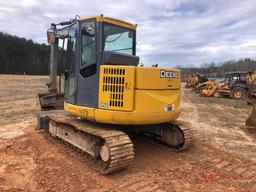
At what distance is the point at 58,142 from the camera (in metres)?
6.80

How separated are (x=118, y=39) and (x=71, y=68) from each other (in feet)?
3.90

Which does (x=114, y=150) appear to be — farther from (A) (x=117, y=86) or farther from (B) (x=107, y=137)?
(A) (x=117, y=86)

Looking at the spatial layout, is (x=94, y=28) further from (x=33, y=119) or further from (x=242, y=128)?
(x=242, y=128)

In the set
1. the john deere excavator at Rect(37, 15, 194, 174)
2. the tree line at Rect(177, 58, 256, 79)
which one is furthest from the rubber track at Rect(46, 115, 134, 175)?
the tree line at Rect(177, 58, 256, 79)

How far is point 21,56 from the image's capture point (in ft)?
184

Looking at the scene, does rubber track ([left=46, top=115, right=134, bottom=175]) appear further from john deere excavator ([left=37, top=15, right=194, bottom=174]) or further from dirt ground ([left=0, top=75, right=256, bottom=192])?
dirt ground ([left=0, top=75, right=256, bottom=192])

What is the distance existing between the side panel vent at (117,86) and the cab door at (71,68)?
0.97 m

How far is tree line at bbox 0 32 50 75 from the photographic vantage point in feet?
175

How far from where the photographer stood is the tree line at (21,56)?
5347 cm

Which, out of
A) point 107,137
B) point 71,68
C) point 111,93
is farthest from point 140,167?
point 71,68

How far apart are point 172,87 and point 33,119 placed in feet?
19.4

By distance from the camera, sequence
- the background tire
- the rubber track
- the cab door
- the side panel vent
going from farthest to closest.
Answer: the background tire
the cab door
the side panel vent
the rubber track

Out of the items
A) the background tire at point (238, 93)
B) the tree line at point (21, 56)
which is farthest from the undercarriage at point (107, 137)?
the tree line at point (21, 56)

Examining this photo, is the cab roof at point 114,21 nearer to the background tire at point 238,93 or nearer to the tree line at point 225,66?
the background tire at point 238,93
